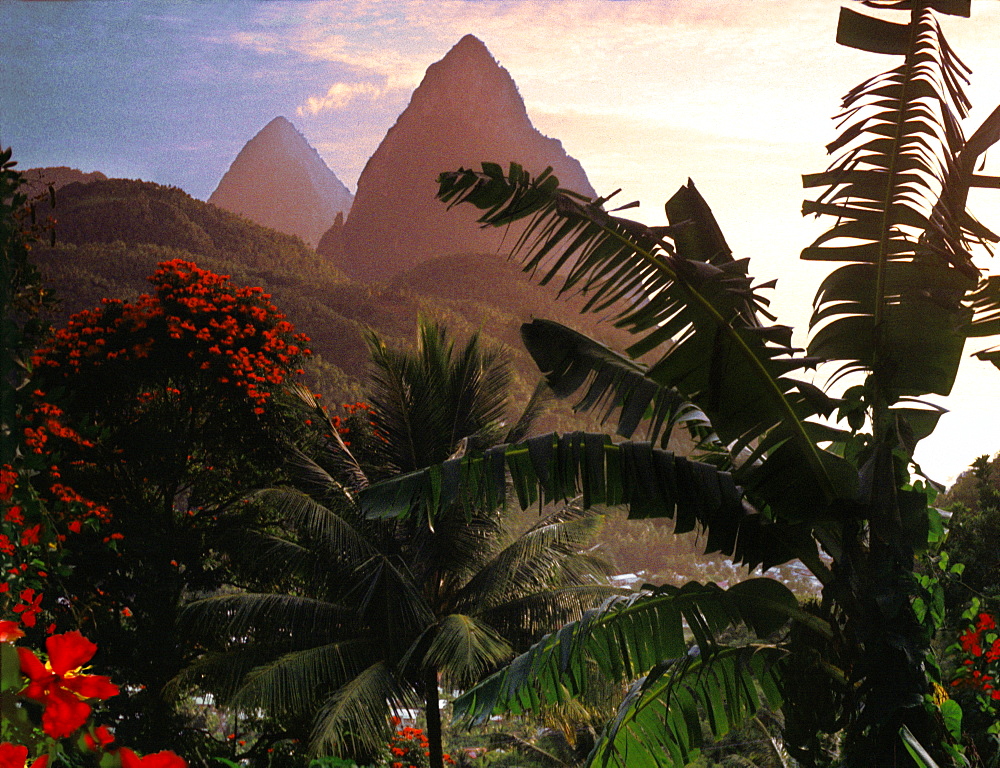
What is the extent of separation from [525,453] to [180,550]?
6.33m

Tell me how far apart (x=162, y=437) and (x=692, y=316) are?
23.3 ft

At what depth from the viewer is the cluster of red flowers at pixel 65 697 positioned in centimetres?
61

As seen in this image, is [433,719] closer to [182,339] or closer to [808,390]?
[182,339]

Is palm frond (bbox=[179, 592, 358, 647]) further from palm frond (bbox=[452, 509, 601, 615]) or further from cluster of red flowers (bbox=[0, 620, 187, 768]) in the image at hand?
cluster of red flowers (bbox=[0, 620, 187, 768])

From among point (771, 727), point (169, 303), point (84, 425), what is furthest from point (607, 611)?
point (771, 727)

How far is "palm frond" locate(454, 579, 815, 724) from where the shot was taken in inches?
133

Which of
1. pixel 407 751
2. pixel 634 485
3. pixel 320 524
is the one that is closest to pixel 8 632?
pixel 634 485

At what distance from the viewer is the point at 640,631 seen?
350cm

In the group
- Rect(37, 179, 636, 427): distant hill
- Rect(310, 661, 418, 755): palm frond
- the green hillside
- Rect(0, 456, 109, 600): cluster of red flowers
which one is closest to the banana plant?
Rect(0, 456, 109, 600): cluster of red flowers

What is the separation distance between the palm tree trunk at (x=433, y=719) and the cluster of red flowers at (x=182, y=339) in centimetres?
319

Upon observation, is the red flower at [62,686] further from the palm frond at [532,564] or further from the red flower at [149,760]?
the palm frond at [532,564]

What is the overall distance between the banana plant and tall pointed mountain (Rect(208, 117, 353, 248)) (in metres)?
50.6

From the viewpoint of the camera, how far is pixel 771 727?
11516 mm

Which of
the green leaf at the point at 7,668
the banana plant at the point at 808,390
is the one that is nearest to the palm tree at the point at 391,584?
the banana plant at the point at 808,390
